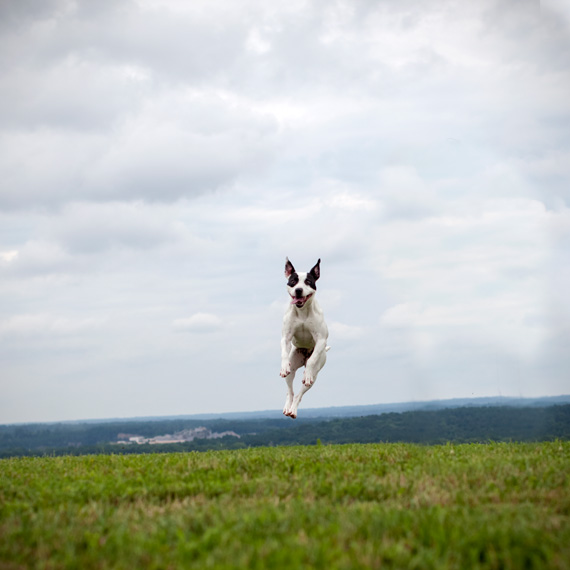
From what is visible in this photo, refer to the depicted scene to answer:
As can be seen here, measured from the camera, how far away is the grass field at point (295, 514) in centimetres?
523

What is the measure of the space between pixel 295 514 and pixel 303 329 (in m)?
8.89

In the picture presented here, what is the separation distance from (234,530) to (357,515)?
135 cm

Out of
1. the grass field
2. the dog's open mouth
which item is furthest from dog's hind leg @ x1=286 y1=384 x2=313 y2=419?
the grass field

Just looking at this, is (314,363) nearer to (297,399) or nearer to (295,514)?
(297,399)

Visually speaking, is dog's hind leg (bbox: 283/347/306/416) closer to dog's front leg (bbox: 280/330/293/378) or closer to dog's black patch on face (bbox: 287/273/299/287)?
dog's front leg (bbox: 280/330/293/378)

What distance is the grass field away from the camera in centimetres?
523

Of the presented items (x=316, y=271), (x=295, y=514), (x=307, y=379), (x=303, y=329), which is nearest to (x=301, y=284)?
(x=316, y=271)

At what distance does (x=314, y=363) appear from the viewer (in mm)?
15117

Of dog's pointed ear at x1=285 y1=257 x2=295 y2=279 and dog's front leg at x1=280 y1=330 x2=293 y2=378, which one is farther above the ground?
dog's pointed ear at x1=285 y1=257 x2=295 y2=279

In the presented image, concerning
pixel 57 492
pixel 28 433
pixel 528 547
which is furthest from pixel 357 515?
pixel 28 433

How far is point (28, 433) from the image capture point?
149 meters

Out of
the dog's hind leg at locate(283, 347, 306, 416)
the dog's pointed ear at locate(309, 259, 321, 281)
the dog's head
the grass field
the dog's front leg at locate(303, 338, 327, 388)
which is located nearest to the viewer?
the grass field

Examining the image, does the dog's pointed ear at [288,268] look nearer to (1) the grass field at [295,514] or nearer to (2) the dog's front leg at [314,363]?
(2) the dog's front leg at [314,363]

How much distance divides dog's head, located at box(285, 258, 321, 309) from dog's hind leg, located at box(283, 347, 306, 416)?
70.3 inches
